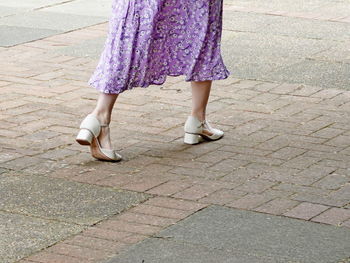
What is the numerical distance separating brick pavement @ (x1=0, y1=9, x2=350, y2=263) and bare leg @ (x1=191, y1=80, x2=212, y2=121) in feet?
0.66

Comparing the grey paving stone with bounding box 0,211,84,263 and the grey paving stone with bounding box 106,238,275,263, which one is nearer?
the grey paving stone with bounding box 106,238,275,263

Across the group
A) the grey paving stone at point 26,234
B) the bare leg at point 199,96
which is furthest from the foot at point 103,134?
the grey paving stone at point 26,234

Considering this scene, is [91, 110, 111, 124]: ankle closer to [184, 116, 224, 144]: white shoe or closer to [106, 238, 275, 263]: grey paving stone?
[184, 116, 224, 144]: white shoe

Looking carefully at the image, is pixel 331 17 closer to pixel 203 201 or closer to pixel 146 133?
pixel 146 133

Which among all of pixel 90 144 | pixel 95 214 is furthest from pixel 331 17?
pixel 95 214

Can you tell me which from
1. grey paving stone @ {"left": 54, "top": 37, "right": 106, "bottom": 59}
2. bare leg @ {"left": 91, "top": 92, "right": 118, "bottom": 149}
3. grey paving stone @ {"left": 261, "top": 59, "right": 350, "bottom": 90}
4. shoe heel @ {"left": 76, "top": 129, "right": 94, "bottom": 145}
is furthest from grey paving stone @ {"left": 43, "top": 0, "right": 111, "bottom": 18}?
shoe heel @ {"left": 76, "top": 129, "right": 94, "bottom": 145}

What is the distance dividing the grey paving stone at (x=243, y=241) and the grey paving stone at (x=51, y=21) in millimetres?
5210

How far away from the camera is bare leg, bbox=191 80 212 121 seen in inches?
247

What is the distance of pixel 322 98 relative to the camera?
7.38 metres

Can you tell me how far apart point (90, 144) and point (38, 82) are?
2058 mm

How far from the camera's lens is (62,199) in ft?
17.0

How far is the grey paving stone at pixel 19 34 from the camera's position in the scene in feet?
30.1

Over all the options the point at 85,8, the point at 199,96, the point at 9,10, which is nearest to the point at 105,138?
the point at 199,96

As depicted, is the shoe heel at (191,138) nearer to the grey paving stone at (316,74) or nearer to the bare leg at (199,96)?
the bare leg at (199,96)
